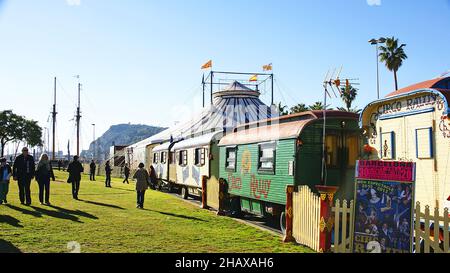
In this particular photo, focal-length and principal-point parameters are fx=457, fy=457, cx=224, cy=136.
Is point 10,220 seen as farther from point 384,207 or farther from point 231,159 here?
point 384,207

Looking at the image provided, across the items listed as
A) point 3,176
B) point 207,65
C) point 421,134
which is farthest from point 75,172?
point 207,65

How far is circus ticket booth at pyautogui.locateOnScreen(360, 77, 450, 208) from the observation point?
8711mm

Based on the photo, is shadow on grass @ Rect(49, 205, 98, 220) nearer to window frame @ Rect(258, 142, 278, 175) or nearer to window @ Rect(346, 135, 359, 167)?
window frame @ Rect(258, 142, 278, 175)

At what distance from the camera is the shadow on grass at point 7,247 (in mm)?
8594

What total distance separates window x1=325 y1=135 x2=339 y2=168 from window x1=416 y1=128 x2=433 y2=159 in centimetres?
288

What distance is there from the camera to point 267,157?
1335cm

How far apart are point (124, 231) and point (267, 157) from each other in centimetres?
457

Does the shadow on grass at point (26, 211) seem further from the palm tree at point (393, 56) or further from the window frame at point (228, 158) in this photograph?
the palm tree at point (393, 56)

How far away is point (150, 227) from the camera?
12227 mm

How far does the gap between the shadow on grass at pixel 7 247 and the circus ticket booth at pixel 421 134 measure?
800 cm

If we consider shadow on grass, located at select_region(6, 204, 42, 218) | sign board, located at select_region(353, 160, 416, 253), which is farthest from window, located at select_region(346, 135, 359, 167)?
shadow on grass, located at select_region(6, 204, 42, 218)

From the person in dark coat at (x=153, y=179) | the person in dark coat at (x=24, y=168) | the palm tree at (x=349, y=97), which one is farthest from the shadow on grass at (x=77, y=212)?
the palm tree at (x=349, y=97)

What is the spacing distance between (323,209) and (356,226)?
1204 mm

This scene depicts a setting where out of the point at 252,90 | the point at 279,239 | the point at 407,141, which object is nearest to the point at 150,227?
the point at 279,239
